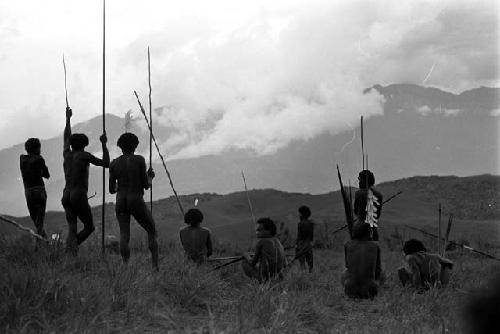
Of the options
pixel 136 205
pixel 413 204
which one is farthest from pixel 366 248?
pixel 413 204

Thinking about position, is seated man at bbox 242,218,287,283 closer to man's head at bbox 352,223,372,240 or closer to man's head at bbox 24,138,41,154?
man's head at bbox 352,223,372,240

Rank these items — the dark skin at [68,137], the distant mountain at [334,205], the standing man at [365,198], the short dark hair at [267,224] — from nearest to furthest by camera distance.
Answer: the dark skin at [68,137], the short dark hair at [267,224], the standing man at [365,198], the distant mountain at [334,205]

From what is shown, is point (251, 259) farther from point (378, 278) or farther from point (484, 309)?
point (484, 309)

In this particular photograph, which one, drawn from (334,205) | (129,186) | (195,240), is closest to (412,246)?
(195,240)

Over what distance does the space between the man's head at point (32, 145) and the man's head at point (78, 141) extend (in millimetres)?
856

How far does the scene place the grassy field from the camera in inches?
162

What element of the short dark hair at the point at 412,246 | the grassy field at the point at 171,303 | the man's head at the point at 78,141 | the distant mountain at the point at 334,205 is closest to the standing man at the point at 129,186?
the grassy field at the point at 171,303

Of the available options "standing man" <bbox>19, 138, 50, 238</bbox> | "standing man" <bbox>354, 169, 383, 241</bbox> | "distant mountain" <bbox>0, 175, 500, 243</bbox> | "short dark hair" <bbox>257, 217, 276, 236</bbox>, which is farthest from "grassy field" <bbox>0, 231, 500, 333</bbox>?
"distant mountain" <bbox>0, 175, 500, 243</bbox>

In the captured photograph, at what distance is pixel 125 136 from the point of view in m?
6.71

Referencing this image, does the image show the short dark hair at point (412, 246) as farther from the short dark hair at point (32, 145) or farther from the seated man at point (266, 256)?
the short dark hair at point (32, 145)

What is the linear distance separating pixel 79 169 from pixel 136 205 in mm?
987

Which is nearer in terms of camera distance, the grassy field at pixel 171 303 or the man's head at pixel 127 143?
the grassy field at pixel 171 303

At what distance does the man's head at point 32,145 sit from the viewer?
25.0 ft

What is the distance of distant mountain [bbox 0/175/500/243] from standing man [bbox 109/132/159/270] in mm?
13774
